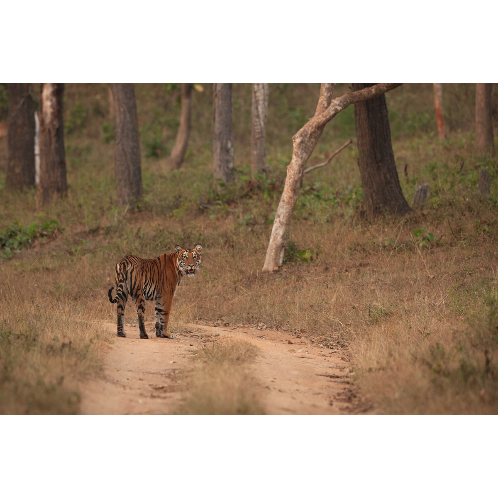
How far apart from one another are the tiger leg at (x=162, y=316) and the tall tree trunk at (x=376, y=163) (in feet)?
23.7

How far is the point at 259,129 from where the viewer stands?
63.7ft

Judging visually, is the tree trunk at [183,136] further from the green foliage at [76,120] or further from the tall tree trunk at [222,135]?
the green foliage at [76,120]

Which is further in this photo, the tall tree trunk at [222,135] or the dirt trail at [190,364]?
the tall tree trunk at [222,135]

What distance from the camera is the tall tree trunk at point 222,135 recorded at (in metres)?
19.2

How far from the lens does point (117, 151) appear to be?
59.3ft

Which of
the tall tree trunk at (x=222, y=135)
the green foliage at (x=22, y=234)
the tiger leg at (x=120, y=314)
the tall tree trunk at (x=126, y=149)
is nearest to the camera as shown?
the tiger leg at (x=120, y=314)

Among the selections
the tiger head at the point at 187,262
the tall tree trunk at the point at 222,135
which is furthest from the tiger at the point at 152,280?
the tall tree trunk at the point at 222,135

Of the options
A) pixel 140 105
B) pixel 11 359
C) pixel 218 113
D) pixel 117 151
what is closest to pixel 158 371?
pixel 11 359

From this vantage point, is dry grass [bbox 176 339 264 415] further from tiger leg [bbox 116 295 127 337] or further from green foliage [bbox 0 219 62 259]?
green foliage [bbox 0 219 62 259]

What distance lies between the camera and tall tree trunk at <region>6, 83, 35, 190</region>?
20.9 meters

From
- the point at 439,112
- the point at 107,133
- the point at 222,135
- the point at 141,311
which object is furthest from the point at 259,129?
the point at 141,311

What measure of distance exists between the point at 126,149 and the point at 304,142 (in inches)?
309

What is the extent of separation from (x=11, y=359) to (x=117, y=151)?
1294cm

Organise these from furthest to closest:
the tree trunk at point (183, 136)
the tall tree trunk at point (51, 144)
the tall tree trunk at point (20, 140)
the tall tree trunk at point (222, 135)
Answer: the tree trunk at point (183, 136), the tall tree trunk at point (20, 140), the tall tree trunk at point (222, 135), the tall tree trunk at point (51, 144)
